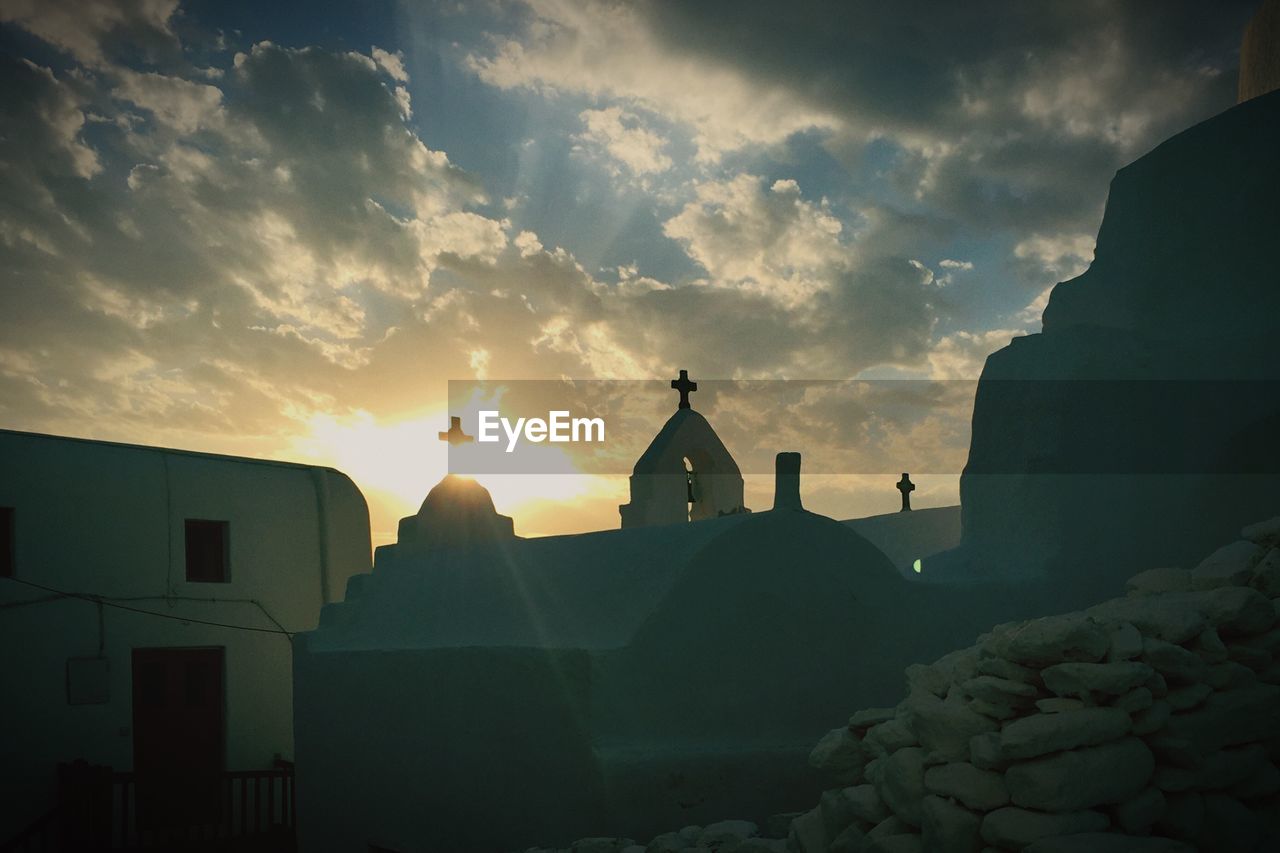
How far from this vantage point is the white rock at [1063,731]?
5.10m

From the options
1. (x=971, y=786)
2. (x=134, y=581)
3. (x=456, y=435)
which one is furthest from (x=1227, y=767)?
(x=134, y=581)

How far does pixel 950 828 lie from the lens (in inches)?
207

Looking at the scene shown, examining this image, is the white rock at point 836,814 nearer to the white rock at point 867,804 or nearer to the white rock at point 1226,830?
the white rock at point 867,804

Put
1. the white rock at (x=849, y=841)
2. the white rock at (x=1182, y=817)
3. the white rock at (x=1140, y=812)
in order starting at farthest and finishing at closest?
the white rock at (x=849, y=841) → the white rock at (x=1182, y=817) → the white rock at (x=1140, y=812)

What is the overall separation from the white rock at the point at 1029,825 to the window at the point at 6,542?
13828 millimetres

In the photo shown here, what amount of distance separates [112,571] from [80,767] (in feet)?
9.62

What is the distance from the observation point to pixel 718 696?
9.05 meters

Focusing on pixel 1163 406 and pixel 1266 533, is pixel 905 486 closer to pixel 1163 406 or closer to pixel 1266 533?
pixel 1163 406

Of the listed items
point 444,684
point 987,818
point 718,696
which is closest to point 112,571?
point 444,684

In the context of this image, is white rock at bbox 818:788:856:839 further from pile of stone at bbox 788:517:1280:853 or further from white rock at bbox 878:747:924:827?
white rock at bbox 878:747:924:827

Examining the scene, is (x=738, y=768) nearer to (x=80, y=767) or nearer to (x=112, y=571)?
(x=80, y=767)

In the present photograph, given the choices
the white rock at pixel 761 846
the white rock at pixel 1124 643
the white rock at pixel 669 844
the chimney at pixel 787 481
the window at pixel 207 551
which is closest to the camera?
the white rock at pixel 1124 643

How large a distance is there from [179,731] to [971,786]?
1386 centimetres

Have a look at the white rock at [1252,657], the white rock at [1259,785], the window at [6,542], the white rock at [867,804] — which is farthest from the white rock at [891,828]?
the window at [6,542]
